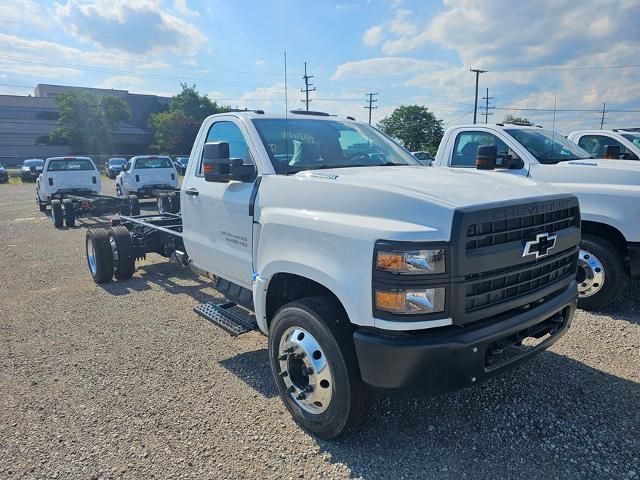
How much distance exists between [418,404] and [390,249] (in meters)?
1.65

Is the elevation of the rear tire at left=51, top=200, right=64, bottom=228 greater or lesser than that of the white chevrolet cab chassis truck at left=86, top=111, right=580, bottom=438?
lesser

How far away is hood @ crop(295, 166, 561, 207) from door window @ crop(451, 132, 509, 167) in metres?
3.60

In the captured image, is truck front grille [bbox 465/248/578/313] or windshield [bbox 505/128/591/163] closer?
truck front grille [bbox 465/248/578/313]

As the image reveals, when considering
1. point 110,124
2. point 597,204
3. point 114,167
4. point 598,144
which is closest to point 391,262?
point 597,204

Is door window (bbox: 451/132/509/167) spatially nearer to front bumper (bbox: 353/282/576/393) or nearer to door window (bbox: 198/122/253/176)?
door window (bbox: 198/122/253/176)

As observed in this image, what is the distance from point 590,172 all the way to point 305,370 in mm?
4573

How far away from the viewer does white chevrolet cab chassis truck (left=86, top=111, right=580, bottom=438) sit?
8.39 ft

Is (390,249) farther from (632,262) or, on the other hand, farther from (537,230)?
(632,262)

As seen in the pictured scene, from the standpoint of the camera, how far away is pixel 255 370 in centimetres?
425

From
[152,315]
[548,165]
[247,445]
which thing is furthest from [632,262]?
[152,315]

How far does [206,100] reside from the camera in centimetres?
8369

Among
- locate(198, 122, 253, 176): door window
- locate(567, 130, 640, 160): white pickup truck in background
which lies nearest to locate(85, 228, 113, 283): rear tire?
locate(198, 122, 253, 176): door window

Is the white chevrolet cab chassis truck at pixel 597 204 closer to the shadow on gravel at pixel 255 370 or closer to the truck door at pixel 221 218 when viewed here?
the truck door at pixel 221 218

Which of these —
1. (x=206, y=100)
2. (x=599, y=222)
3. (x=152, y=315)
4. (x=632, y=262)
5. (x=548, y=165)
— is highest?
(x=206, y=100)
